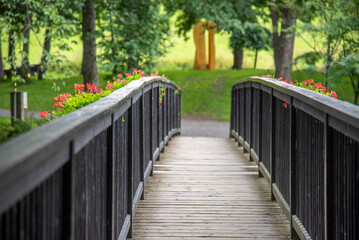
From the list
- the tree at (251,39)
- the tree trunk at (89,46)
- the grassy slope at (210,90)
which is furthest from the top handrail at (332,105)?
the tree at (251,39)

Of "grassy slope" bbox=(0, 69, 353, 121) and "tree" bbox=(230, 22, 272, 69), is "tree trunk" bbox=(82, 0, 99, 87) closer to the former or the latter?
"grassy slope" bbox=(0, 69, 353, 121)

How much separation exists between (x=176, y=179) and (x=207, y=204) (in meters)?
1.29

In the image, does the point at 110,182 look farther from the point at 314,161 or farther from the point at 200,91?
the point at 200,91

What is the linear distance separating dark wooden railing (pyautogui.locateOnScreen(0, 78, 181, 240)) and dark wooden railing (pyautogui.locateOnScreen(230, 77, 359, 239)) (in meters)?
1.34

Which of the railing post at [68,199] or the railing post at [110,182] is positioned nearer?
the railing post at [68,199]

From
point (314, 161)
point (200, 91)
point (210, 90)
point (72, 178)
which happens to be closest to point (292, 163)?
point (314, 161)

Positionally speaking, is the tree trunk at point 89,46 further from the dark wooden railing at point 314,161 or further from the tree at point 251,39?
the dark wooden railing at point 314,161

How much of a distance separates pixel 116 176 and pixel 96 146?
0.90m

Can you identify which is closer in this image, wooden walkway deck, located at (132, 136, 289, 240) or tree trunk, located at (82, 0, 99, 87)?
wooden walkway deck, located at (132, 136, 289, 240)

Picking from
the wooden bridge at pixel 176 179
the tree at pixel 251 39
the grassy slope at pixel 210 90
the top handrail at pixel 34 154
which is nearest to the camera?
the top handrail at pixel 34 154

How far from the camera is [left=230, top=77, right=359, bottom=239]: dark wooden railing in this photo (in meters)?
2.88

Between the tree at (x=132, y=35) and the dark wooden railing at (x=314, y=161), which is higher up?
the tree at (x=132, y=35)

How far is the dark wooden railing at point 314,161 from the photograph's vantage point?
288 cm

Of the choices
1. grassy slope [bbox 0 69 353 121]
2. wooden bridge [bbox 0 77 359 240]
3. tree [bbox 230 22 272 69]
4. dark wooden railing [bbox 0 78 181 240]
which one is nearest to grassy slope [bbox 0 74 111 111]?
grassy slope [bbox 0 69 353 121]
